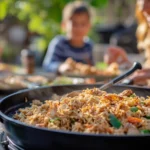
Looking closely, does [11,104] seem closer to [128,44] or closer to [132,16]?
[128,44]

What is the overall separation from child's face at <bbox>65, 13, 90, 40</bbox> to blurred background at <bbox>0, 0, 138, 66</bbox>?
0.18m

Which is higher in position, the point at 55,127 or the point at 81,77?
the point at 55,127

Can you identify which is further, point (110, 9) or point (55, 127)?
point (110, 9)

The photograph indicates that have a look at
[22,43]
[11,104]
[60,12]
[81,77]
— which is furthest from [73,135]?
[22,43]

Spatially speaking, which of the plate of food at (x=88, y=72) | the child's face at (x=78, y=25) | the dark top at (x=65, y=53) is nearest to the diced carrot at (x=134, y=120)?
the plate of food at (x=88, y=72)

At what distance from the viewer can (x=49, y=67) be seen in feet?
16.8

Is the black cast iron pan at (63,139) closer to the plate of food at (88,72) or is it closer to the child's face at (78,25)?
the plate of food at (88,72)

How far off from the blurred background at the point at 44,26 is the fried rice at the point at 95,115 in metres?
2.57

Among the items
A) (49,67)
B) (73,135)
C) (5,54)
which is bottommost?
(5,54)

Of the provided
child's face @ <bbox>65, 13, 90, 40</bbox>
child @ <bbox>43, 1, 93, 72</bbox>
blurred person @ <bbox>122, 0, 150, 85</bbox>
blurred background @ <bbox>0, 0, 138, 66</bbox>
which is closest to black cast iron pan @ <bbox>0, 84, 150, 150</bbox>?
blurred person @ <bbox>122, 0, 150, 85</bbox>

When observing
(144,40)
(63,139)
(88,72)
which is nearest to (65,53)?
(88,72)

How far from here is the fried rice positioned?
170 cm

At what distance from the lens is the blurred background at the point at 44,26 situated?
18.3 ft

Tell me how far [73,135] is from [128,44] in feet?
35.5
